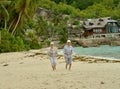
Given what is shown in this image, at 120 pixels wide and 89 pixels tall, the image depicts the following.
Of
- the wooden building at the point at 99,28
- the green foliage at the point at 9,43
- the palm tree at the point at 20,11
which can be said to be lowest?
the wooden building at the point at 99,28

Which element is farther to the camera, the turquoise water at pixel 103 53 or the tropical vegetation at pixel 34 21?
the tropical vegetation at pixel 34 21

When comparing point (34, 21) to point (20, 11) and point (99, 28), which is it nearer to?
point (99, 28)

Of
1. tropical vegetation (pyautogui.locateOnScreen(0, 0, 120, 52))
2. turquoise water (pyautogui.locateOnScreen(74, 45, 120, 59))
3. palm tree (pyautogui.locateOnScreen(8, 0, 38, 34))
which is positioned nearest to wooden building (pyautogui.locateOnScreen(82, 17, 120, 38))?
tropical vegetation (pyautogui.locateOnScreen(0, 0, 120, 52))

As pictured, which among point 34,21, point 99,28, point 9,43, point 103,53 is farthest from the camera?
point 99,28

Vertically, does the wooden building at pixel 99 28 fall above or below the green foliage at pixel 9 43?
below

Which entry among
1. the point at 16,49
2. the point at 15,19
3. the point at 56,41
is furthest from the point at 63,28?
the point at 16,49

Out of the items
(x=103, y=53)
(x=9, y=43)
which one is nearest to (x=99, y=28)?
(x=103, y=53)

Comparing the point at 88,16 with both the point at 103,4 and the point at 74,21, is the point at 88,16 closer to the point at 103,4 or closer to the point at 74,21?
the point at 74,21

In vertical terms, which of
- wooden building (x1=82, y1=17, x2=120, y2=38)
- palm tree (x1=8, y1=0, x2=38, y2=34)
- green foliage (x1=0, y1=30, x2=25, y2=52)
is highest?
palm tree (x1=8, y1=0, x2=38, y2=34)

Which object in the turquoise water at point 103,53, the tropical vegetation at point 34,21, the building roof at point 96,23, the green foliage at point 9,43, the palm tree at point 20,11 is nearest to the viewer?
the turquoise water at point 103,53

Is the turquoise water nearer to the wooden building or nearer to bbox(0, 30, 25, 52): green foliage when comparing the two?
bbox(0, 30, 25, 52): green foliage

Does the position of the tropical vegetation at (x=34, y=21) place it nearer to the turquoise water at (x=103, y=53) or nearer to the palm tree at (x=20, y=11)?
the palm tree at (x=20, y=11)

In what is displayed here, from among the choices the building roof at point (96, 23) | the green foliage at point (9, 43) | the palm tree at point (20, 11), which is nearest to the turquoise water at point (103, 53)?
the green foliage at point (9, 43)

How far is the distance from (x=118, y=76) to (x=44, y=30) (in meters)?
72.9
